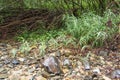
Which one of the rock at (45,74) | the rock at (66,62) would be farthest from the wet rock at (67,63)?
the rock at (45,74)

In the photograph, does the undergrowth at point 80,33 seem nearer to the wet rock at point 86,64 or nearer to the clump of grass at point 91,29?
the clump of grass at point 91,29

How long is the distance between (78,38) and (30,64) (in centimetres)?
71

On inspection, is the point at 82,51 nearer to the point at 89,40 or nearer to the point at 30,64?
the point at 89,40

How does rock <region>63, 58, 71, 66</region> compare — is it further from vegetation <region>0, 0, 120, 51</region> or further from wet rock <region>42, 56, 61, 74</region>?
vegetation <region>0, 0, 120, 51</region>

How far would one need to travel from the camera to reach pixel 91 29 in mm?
3521

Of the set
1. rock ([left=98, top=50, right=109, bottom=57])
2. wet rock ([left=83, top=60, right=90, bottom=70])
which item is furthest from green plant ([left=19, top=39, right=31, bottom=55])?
rock ([left=98, top=50, right=109, bottom=57])

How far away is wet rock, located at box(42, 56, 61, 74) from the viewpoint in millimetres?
2979

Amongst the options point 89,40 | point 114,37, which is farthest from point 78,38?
point 114,37

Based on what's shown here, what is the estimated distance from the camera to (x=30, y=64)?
10.4 ft

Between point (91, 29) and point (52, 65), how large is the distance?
2.58 feet

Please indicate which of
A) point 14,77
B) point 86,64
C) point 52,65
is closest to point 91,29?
point 86,64

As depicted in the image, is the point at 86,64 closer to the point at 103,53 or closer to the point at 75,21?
the point at 103,53

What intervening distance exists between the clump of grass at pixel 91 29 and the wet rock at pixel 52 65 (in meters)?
0.46

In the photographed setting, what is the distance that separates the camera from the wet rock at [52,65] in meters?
2.98
